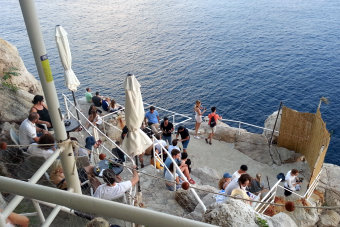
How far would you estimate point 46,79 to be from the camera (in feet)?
13.9

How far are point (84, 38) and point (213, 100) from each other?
2416cm

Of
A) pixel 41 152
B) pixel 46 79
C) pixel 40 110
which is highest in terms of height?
pixel 46 79

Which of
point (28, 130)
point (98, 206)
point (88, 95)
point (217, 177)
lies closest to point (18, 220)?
point (98, 206)

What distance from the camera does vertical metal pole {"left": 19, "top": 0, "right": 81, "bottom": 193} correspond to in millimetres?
3824

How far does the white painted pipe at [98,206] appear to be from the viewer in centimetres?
133

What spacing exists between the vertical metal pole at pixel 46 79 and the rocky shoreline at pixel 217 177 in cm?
272

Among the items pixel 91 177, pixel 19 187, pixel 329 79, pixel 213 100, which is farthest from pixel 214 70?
pixel 19 187

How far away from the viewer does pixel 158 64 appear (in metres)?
35.8

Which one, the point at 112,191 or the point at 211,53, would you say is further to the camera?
the point at 211,53

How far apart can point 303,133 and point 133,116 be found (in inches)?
344

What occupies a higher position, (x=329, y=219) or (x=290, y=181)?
(x=290, y=181)

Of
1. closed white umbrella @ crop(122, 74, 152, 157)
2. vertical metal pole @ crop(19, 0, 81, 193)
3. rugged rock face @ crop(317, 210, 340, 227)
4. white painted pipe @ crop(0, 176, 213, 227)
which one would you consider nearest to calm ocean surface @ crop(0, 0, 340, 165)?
rugged rock face @ crop(317, 210, 340, 227)

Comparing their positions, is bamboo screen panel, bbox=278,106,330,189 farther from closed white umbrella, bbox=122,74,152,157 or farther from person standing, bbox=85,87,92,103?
person standing, bbox=85,87,92,103

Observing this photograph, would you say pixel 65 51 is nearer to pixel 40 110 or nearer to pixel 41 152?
pixel 40 110
